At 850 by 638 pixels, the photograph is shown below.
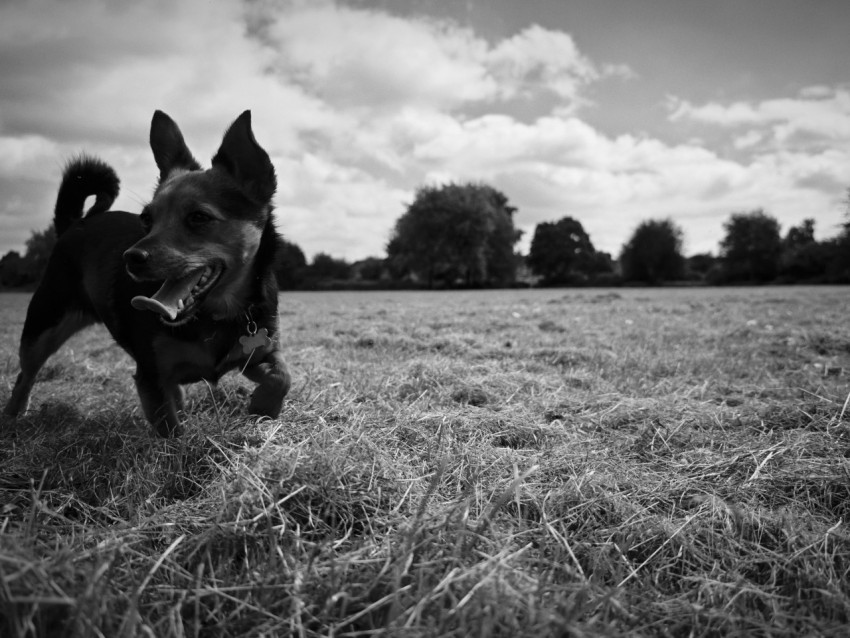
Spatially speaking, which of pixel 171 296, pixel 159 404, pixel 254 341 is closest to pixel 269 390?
pixel 254 341

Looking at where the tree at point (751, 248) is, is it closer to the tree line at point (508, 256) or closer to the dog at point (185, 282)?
the tree line at point (508, 256)

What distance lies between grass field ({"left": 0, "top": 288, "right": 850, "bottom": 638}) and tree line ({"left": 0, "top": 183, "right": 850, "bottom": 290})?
40564mm

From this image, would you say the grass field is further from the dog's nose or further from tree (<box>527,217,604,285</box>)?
tree (<box>527,217,604,285</box>)

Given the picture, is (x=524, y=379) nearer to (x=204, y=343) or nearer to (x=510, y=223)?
(x=204, y=343)

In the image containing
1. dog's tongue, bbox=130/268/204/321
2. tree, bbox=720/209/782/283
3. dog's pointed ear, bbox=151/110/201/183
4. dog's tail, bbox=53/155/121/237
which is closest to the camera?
dog's tongue, bbox=130/268/204/321

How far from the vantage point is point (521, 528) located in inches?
70.6

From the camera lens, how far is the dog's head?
2820 mm

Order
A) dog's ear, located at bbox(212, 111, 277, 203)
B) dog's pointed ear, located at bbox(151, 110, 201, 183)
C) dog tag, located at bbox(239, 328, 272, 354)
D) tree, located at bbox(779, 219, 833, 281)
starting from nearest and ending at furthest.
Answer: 1. dog tag, located at bbox(239, 328, 272, 354)
2. dog's ear, located at bbox(212, 111, 277, 203)
3. dog's pointed ear, located at bbox(151, 110, 201, 183)
4. tree, located at bbox(779, 219, 833, 281)

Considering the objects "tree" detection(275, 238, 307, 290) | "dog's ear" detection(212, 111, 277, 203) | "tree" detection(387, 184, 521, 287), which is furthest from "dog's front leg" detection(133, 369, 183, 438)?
"tree" detection(387, 184, 521, 287)

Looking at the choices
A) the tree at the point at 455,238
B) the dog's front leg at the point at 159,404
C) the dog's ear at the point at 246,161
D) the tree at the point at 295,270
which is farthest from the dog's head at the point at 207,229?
the tree at the point at 455,238

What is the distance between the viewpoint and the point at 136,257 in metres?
2.72

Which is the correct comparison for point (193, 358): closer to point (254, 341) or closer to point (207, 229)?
point (254, 341)

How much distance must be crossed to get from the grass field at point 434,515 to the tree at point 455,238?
47089 mm

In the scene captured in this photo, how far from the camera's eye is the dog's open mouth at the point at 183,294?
9.08 ft
